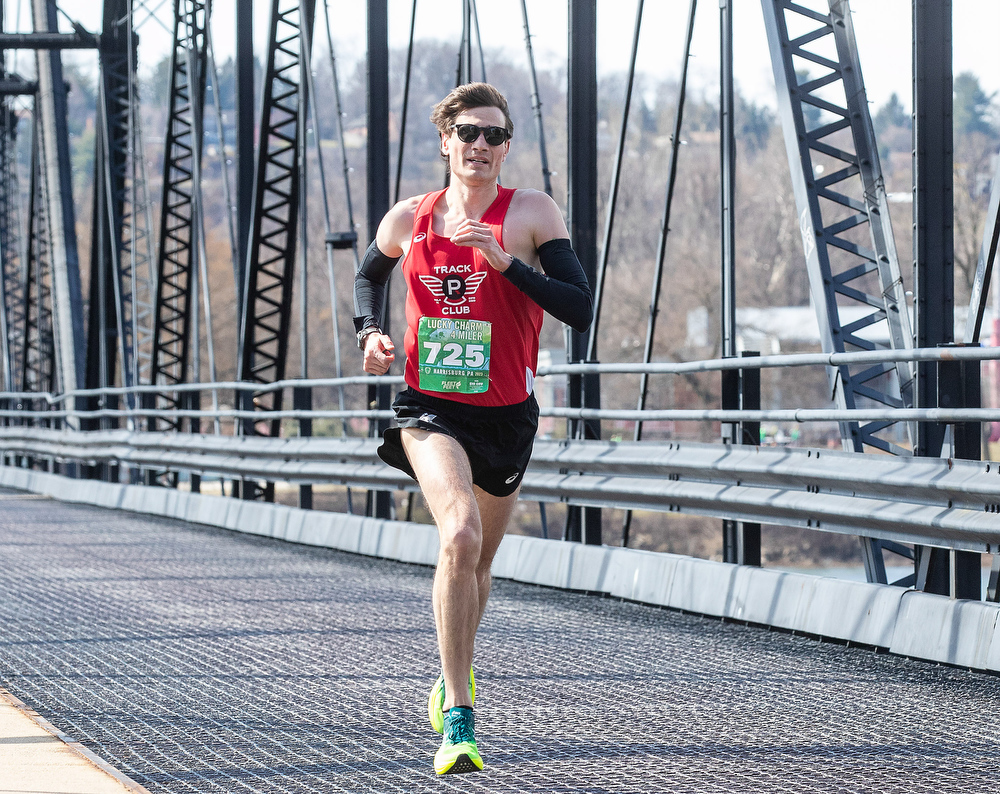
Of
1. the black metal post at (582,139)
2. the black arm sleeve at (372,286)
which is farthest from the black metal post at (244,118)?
the black arm sleeve at (372,286)

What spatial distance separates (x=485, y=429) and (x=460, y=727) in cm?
96

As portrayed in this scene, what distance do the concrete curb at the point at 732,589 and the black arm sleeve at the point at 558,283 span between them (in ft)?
7.57

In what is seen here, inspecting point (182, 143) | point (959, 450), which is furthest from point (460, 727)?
point (182, 143)

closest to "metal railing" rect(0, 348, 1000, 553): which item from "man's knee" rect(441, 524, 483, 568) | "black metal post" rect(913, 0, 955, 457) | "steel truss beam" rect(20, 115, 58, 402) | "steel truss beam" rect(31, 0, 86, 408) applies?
"black metal post" rect(913, 0, 955, 457)

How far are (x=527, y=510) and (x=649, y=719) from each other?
1919 inches

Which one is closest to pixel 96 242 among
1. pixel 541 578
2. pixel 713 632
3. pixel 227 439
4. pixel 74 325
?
pixel 74 325

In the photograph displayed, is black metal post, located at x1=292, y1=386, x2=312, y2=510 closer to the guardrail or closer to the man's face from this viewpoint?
the guardrail

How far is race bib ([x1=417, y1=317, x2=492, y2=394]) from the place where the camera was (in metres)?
4.73

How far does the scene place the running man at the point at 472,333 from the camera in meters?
4.61

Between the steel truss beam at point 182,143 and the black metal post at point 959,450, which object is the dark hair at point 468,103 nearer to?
the black metal post at point 959,450

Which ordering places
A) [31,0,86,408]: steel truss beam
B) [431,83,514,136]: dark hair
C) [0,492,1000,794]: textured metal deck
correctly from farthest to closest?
[31,0,86,408]: steel truss beam, [431,83,514,136]: dark hair, [0,492,1000,794]: textured metal deck

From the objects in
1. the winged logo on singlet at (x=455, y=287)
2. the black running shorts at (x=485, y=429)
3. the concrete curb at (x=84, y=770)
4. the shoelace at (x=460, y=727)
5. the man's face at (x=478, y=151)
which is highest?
the man's face at (x=478, y=151)

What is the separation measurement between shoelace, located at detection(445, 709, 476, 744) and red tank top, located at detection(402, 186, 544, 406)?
974mm

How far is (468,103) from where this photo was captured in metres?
4.84
